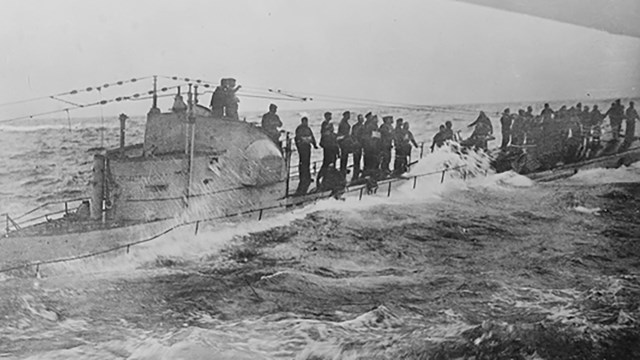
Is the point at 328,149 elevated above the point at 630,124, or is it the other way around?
the point at 630,124

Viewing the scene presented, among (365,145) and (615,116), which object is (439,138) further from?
(615,116)

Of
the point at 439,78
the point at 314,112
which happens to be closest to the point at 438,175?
the point at 439,78

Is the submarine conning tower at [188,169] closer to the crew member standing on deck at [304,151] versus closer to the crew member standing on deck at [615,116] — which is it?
the crew member standing on deck at [304,151]

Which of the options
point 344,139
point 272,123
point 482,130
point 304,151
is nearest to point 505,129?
point 482,130

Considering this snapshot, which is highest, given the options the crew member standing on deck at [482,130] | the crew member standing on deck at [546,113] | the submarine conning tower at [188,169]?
the crew member standing on deck at [546,113]

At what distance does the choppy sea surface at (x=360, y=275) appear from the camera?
2021 mm

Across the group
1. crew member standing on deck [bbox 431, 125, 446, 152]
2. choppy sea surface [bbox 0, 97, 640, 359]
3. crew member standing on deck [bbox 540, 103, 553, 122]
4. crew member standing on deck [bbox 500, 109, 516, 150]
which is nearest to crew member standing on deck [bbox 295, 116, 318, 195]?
choppy sea surface [bbox 0, 97, 640, 359]

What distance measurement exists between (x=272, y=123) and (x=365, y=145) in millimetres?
379

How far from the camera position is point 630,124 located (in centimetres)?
268

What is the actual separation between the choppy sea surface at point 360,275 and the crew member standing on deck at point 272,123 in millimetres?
42

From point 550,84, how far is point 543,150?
0.27 meters

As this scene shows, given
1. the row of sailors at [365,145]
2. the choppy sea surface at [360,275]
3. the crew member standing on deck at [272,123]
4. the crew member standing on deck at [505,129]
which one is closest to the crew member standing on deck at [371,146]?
the row of sailors at [365,145]

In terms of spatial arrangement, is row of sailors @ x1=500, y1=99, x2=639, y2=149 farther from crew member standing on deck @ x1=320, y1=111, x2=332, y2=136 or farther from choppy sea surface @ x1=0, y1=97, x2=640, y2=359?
crew member standing on deck @ x1=320, y1=111, x2=332, y2=136

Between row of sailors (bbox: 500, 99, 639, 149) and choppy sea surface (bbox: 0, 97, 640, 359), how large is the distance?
0.22 feet
